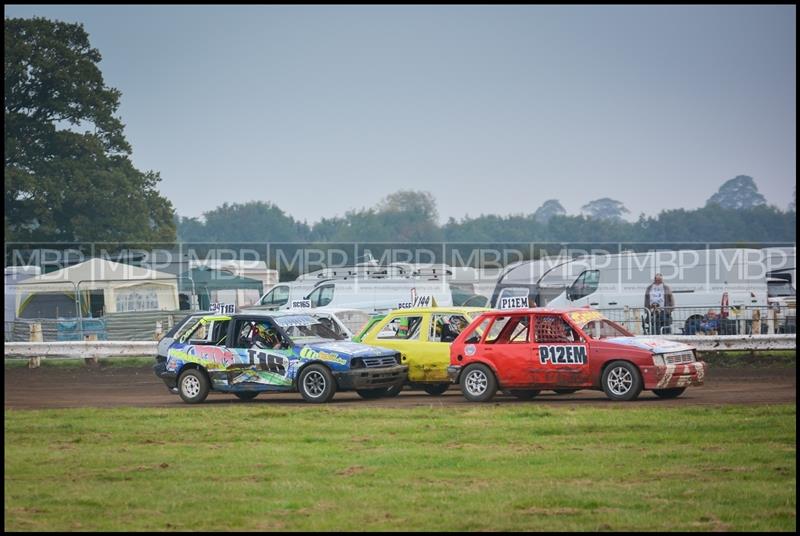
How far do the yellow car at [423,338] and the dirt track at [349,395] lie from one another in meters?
0.35

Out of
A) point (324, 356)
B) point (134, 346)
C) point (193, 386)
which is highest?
point (324, 356)

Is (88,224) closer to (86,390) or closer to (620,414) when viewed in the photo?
(86,390)

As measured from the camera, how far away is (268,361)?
20062mm

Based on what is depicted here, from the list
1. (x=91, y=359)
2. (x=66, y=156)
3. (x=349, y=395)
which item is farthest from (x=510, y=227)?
(x=349, y=395)

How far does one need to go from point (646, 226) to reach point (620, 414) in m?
97.6

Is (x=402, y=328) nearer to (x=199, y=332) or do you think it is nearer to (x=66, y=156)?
(x=199, y=332)

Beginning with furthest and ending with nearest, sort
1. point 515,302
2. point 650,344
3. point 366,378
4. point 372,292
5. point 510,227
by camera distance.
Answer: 1. point 510,227
2. point 372,292
3. point 515,302
4. point 366,378
5. point 650,344

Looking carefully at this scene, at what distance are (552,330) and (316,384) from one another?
379 cm

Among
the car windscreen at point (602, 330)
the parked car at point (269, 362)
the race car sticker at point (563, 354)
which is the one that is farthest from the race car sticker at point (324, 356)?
the car windscreen at point (602, 330)

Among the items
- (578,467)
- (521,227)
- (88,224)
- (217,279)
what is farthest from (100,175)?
(521,227)

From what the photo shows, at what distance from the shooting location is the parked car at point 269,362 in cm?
1977

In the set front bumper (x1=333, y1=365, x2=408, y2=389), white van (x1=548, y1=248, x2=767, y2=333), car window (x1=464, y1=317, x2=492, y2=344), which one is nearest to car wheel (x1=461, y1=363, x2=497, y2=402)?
car window (x1=464, y1=317, x2=492, y2=344)

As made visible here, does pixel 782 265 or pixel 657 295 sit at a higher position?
pixel 782 265

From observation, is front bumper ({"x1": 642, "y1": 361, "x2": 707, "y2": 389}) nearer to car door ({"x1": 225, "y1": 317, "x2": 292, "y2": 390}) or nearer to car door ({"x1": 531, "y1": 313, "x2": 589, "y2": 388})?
car door ({"x1": 531, "y1": 313, "x2": 589, "y2": 388})
